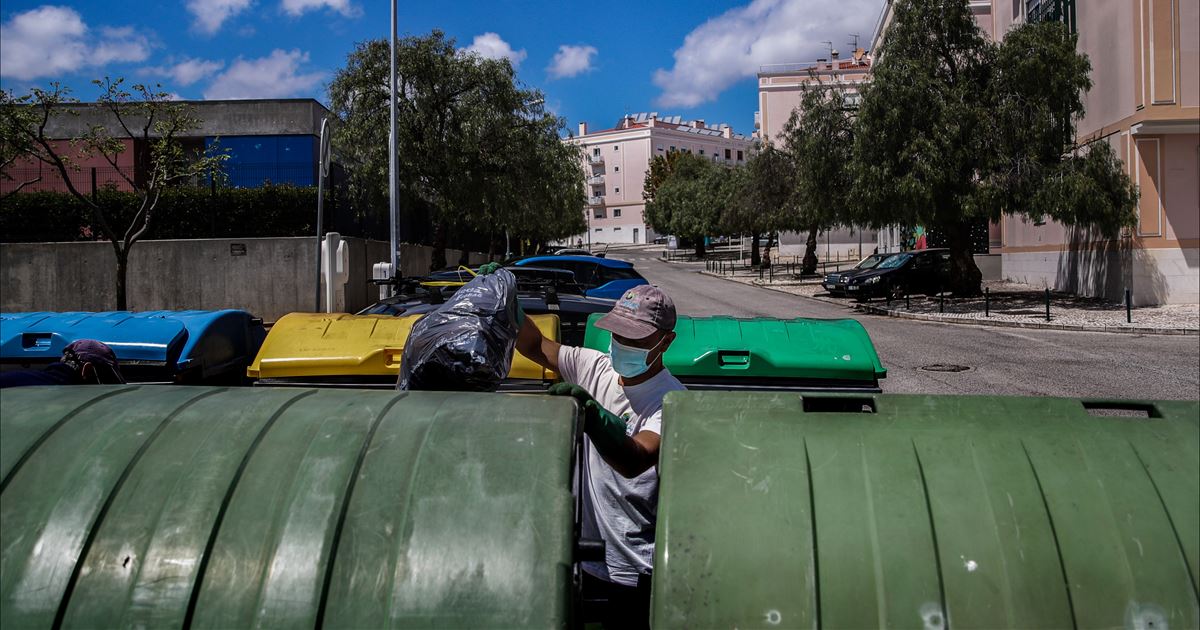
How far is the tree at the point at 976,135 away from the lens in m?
21.0

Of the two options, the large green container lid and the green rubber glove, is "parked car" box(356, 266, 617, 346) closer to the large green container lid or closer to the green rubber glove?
the large green container lid

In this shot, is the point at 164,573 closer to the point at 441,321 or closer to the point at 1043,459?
the point at 441,321

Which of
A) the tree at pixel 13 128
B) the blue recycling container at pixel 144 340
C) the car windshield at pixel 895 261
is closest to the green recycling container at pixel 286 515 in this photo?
the blue recycling container at pixel 144 340

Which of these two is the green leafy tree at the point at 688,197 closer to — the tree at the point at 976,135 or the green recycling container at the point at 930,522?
the tree at the point at 976,135

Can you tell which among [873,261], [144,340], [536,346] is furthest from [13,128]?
[873,261]

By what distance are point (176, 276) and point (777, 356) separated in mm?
18610

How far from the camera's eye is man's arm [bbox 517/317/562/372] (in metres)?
3.79

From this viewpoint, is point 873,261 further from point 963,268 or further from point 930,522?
point 930,522

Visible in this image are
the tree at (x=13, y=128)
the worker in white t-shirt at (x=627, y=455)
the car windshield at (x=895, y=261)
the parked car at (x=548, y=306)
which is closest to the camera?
the worker in white t-shirt at (x=627, y=455)

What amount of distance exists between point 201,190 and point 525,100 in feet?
31.7

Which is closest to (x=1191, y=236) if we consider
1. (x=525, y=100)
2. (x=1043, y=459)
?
(x=525, y=100)

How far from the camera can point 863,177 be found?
22.2 m

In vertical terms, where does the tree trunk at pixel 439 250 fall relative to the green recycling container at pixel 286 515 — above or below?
above

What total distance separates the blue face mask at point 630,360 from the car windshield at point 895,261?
25.1 m
